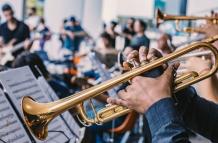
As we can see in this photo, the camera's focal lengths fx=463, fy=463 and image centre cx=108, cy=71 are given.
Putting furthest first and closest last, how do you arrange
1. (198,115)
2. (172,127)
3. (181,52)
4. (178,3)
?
(178,3)
(198,115)
(181,52)
(172,127)

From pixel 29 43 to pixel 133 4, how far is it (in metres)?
3.82

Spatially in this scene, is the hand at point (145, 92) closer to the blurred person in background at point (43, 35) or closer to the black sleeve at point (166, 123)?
the black sleeve at point (166, 123)

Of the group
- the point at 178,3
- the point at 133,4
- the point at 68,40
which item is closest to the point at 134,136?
the point at 178,3

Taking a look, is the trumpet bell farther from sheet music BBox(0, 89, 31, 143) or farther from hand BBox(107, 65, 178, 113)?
hand BBox(107, 65, 178, 113)

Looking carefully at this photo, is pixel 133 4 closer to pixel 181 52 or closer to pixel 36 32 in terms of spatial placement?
pixel 36 32

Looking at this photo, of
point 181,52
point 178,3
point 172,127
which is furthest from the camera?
point 178,3

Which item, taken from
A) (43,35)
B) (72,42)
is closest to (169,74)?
(43,35)

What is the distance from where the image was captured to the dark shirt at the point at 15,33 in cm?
685

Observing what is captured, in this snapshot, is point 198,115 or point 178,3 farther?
point 178,3

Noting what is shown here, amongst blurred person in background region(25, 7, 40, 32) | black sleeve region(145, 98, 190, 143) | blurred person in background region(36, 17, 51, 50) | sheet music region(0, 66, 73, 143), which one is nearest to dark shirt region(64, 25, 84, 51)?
blurred person in background region(36, 17, 51, 50)

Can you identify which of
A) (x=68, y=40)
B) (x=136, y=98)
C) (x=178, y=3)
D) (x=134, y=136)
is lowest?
(x=134, y=136)

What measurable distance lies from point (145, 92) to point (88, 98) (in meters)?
0.25

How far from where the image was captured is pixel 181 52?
67.8 inches

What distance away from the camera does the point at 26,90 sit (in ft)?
7.19
